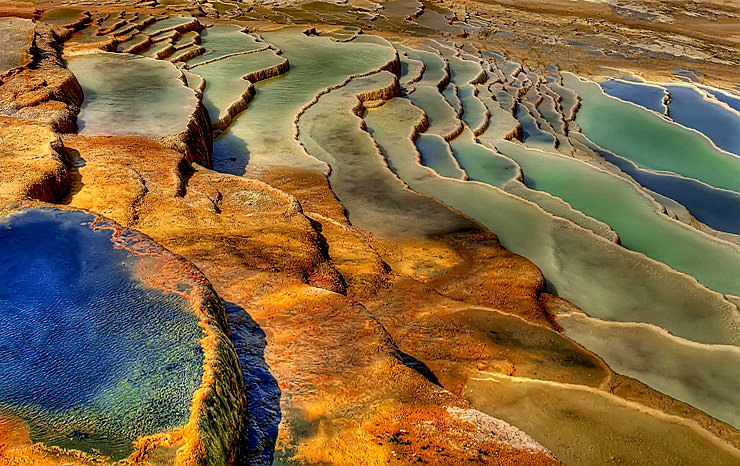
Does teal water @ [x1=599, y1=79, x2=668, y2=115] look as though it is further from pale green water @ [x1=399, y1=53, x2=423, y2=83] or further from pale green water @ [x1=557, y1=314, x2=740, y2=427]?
pale green water @ [x1=557, y1=314, x2=740, y2=427]

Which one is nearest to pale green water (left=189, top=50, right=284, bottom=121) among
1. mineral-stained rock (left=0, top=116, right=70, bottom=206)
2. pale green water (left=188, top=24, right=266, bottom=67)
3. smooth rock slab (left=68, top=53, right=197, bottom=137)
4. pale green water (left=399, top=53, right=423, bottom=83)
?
pale green water (left=188, top=24, right=266, bottom=67)

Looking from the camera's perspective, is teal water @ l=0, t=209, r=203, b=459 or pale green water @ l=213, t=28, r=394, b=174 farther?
pale green water @ l=213, t=28, r=394, b=174

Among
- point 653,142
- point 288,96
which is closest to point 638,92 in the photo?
point 653,142

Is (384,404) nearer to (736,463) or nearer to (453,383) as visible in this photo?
(453,383)

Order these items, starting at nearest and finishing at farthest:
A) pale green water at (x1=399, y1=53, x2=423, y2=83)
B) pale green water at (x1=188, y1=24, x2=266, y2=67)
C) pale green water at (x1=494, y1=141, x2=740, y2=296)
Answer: pale green water at (x1=494, y1=141, x2=740, y2=296) < pale green water at (x1=188, y1=24, x2=266, y2=67) < pale green water at (x1=399, y1=53, x2=423, y2=83)

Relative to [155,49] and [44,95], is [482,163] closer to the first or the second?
[44,95]

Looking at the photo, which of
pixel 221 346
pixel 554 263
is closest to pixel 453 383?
pixel 221 346

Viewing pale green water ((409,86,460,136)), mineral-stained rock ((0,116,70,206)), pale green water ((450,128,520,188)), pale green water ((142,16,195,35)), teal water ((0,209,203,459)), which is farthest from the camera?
pale green water ((142,16,195,35))
